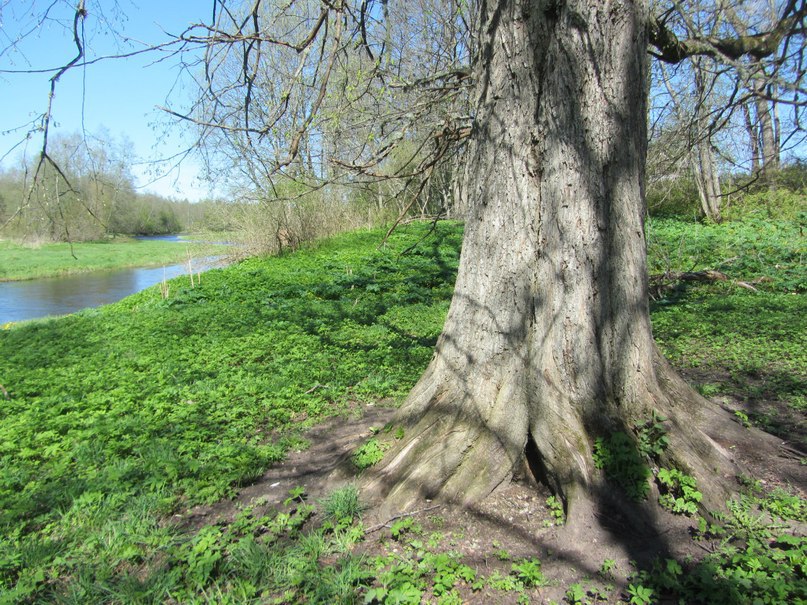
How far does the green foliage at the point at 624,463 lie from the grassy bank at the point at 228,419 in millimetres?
480

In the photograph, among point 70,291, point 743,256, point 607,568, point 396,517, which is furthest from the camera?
point 70,291

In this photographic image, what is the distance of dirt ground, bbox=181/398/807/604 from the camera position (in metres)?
2.41

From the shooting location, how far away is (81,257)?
33.2 metres

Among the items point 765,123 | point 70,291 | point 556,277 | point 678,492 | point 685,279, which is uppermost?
point 765,123

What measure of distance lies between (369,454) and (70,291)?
2507cm

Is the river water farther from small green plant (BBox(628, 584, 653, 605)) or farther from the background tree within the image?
small green plant (BBox(628, 584, 653, 605))

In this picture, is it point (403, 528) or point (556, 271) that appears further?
point (556, 271)

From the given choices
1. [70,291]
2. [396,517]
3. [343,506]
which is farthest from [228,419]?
[70,291]

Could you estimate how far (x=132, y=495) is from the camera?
3242mm

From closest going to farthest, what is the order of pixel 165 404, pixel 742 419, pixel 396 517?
pixel 396 517 → pixel 742 419 → pixel 165 404

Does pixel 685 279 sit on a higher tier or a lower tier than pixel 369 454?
higher

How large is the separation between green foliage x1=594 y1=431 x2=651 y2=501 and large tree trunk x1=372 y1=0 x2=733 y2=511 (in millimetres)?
73

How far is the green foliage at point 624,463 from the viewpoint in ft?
8.86

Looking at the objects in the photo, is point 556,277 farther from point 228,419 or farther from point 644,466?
point 228,419
